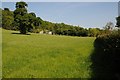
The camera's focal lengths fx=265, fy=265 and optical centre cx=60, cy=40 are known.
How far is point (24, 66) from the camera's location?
15.1m

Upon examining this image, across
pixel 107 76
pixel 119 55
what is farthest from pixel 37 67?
pixel 119 55

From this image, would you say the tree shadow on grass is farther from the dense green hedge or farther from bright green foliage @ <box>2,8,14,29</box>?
bright green foliage @ <box>2,8,14,29</box>

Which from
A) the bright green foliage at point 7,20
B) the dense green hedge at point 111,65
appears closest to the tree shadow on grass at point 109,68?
the dense green hedge at point 111,65

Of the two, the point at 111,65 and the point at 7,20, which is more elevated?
the point at 7,20

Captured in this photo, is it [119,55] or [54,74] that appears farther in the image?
[54,74]

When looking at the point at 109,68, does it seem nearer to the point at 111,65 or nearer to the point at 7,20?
the point at 111,65

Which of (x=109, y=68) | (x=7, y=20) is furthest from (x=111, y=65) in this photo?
(x=7, y=20)

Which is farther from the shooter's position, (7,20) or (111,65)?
(7,20)

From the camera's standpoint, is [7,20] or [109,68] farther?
[7,20]

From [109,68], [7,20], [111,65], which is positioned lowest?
[109,68]

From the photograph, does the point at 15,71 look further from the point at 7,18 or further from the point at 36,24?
the point at 7,18

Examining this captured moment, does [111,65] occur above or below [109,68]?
above

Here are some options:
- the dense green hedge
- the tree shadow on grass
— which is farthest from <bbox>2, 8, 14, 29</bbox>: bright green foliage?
the tree shadow on grass

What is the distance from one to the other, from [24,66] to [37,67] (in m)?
0.81
